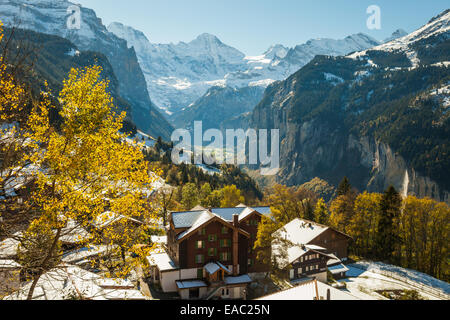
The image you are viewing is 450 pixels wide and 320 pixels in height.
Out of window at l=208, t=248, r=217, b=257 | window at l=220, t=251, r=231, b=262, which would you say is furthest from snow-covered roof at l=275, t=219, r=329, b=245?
window at l=208, t=248, r=217, b=257

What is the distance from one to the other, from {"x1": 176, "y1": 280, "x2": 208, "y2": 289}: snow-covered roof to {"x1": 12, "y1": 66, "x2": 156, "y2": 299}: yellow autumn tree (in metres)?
31.8

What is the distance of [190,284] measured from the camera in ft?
147

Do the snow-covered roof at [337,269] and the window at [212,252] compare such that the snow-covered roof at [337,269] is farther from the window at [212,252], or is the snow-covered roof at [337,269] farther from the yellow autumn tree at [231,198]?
the yellow autumn tree at [231,198]

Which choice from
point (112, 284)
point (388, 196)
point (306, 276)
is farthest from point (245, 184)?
point (112, 284)

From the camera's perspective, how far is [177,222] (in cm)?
4872

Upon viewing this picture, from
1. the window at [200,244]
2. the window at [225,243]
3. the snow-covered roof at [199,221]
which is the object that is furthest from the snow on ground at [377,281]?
the snow-covered roof at [199,221]

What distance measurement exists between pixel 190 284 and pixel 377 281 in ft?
124

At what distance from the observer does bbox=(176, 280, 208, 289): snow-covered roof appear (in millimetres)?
44156

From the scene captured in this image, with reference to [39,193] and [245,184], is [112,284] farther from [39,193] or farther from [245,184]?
[245,184]

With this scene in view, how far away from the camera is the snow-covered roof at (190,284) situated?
4416cm

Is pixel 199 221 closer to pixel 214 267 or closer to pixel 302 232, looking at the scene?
pixel 214 267

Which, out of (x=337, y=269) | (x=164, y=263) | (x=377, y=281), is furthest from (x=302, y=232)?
(x=164, y=263)
